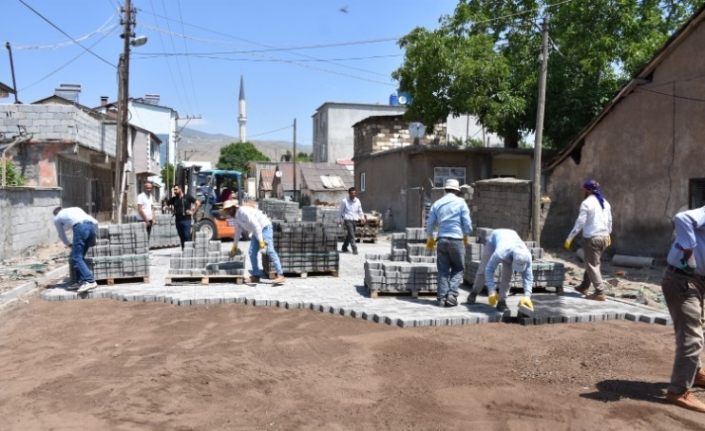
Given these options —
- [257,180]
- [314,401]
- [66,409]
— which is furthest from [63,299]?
[257,180]

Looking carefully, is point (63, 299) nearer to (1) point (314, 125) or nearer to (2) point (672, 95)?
(2) point (672, 95)

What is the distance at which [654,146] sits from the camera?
44.1 feet

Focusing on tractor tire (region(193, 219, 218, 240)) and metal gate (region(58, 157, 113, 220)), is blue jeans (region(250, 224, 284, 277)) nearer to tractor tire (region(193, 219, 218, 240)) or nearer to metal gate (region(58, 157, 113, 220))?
tractor tire (region(193, 219, 218, 240))

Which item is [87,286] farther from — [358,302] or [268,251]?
[358,302]

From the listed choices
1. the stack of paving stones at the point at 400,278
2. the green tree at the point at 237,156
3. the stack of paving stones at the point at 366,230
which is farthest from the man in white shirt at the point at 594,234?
the green tree at the point at 237,156

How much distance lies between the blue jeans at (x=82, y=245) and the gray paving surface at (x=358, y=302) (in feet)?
1.05

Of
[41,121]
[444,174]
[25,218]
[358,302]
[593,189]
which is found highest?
[41,121]

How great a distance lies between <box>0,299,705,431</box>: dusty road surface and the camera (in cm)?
462

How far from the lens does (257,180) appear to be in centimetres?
6203

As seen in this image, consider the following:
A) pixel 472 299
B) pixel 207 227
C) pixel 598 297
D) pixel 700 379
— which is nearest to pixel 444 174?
pixel 207 227

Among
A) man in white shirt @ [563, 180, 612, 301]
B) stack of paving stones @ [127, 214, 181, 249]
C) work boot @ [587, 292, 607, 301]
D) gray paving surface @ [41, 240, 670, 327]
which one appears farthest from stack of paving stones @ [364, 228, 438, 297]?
stack of paving stones @ [127, 214, 181, 249]

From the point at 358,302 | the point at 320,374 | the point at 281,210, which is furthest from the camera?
the point at 281,210

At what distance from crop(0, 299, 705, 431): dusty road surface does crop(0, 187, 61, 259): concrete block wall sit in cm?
611

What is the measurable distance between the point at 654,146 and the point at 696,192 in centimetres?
152
